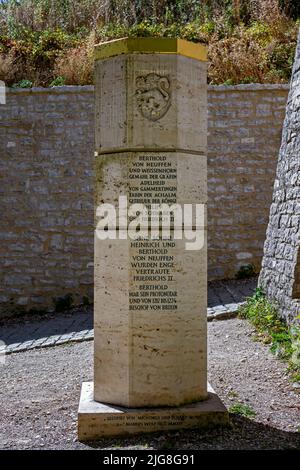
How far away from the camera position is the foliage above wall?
10.1 meters

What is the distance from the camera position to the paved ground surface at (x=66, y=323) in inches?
291

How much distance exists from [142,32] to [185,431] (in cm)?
881

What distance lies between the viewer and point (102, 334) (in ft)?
13.7

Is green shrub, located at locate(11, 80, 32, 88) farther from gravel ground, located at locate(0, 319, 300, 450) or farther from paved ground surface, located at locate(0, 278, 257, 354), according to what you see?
gravel ground, located at locate(0, 319, 300, 450)

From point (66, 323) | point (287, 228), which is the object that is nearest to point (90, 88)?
point (66, 323)

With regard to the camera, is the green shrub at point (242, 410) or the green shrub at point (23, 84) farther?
the green shrub at point (23, 84)

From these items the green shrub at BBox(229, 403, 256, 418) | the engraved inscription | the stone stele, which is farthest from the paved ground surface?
the engraved inscription

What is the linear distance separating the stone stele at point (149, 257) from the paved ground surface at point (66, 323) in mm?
3219

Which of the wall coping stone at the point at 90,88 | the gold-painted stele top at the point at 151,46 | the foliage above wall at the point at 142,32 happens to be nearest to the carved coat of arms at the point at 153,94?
the gold-painted stele top at the point at 151,46

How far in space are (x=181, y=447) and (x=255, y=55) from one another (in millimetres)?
7906

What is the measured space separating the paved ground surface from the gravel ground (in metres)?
0.30

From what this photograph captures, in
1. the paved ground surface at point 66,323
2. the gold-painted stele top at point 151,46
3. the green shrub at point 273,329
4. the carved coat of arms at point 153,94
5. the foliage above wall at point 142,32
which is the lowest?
→ the paved ground surface at point 66,323

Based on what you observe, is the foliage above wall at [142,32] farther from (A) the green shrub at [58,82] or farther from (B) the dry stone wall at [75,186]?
(B) the dry stone wall at [75,186]
